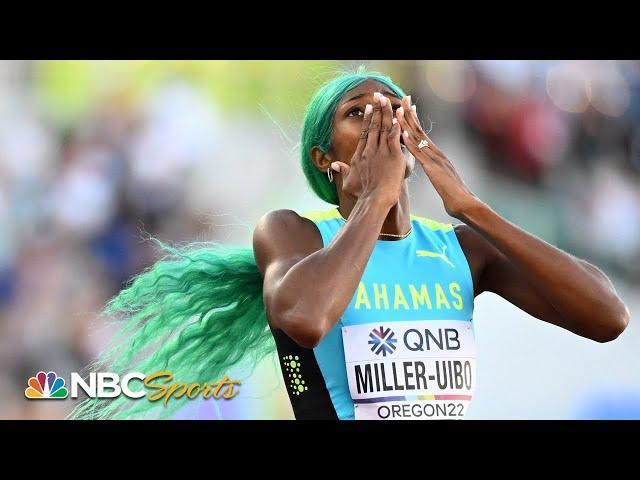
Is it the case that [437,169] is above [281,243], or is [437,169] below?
above

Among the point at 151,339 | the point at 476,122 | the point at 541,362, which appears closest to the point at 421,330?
the point at 151,339

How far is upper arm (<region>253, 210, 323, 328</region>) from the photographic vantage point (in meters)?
2.71

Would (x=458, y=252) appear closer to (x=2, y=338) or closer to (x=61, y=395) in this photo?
(x=61, y=395)

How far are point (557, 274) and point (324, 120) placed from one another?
897mm

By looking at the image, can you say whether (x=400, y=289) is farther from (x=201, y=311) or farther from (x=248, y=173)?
(x=248, y=173)

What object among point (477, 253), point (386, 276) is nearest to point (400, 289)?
point (386, 276)

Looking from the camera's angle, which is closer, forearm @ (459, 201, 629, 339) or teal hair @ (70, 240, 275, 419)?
forearm @ (459, 201, 629, 339)

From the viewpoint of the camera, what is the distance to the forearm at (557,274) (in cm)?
273

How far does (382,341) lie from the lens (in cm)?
284

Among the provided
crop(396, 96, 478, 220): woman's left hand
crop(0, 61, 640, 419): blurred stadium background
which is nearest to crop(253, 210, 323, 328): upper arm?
crop(396, 96, 478, 220): woman's left hand

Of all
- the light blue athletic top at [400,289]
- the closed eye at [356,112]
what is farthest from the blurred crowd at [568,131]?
the closed eye at [356,112]

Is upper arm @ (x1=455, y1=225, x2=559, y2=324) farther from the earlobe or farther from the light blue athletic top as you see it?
the earlobe

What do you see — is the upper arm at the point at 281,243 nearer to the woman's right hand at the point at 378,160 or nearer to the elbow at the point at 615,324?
the woman's right hand at the point at 378,160

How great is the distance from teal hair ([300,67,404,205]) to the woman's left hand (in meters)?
0.14
